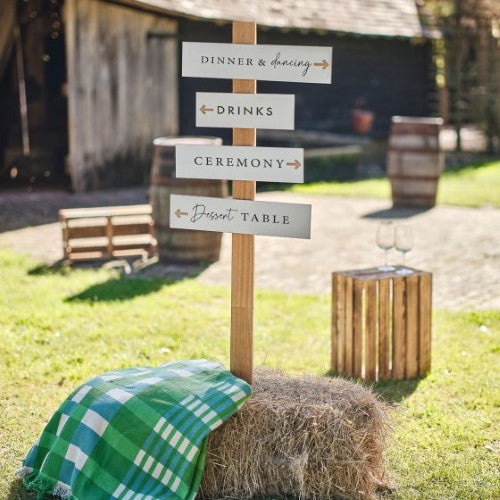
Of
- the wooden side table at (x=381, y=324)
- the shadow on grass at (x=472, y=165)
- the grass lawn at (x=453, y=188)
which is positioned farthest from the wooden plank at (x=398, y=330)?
the shadow on grass at (x=472, y=165)

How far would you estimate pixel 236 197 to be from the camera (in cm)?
461

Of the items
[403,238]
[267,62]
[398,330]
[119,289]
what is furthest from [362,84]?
[267,62]

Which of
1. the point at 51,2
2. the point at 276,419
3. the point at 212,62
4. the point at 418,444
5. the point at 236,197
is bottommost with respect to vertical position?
the point at 418,444

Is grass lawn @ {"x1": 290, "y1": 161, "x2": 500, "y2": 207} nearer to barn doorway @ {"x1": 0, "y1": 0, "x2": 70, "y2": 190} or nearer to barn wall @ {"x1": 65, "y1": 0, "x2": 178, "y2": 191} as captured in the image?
barn wall @ {"x1": 65, "y1": 0, "x2": 178, "y2": 191}

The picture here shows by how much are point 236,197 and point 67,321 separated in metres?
3.19

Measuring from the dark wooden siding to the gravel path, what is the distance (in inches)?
187

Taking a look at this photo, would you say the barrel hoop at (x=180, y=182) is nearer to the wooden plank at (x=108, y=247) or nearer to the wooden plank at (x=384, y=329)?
the wooden plank at (x=108, y=247)

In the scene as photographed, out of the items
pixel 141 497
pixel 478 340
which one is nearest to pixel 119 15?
pixel 478 340

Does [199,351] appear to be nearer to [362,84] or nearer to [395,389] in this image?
[395,389]

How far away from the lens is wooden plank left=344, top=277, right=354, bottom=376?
241 inches

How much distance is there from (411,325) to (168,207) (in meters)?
3.86

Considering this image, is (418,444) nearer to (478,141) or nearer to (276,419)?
(276,419)

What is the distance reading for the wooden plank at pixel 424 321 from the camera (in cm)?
621

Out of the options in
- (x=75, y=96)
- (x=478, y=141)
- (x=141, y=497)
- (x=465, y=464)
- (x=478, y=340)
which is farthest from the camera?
(x=478, y=141)
